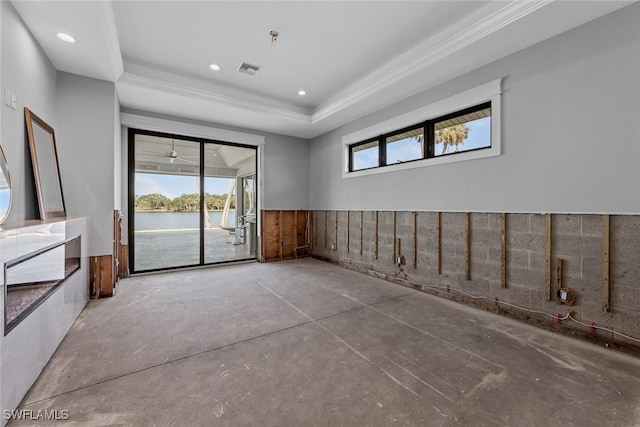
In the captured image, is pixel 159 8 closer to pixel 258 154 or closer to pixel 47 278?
pixel 47 278

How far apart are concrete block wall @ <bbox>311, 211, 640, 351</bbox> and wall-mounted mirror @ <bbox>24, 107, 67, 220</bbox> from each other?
4.50 meters

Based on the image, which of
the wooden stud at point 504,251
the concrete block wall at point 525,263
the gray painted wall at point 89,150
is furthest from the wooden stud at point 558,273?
the gray painted wall at point 89,150

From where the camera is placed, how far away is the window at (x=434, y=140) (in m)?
3.47

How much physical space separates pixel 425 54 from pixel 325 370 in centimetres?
368

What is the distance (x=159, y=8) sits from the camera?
9.00 feet

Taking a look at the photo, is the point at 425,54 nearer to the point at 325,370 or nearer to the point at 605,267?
the point at 605,267

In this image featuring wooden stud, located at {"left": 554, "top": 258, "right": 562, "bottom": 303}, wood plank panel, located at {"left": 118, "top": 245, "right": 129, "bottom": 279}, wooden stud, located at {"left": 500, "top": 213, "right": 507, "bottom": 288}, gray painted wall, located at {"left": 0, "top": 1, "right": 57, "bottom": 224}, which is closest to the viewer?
gray painted wall, located at {"left": 0, "top": 1, "right": 57, "bottom": 224}

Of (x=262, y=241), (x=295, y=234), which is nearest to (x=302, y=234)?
(x=295, y=234)

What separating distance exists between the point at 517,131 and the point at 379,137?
2237 millimetres

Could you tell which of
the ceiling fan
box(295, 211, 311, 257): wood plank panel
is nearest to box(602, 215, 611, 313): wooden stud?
box(295, 211, 311, 257): wood plank panel

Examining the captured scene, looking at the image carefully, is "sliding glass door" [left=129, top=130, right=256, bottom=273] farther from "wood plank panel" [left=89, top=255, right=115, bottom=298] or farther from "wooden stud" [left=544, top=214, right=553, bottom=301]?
"wooden stud" [left=544, top=214, right=553, bottom=301]

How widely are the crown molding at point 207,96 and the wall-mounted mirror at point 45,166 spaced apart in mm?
1237

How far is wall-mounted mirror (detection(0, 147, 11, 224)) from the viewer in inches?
81.9

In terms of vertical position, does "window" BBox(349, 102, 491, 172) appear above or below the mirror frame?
above
